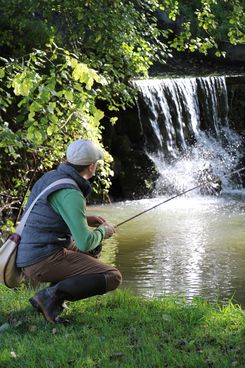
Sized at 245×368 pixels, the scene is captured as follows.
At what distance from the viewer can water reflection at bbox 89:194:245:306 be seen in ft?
24.4

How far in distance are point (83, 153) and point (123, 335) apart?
1249 mm

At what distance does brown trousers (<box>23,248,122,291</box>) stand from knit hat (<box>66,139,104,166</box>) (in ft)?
2.12

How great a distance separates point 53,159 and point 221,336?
489 cm

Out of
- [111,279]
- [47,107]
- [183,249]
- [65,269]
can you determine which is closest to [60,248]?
[65,269]

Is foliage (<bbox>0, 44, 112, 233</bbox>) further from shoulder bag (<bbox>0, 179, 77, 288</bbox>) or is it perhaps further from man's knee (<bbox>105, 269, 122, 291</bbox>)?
man's knee (<bbox>105, 269, 122, 291</bbox>)

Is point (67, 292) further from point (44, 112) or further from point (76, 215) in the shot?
point (44, 112)

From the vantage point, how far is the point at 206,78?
1794 cm

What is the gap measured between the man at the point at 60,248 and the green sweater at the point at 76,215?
0.01 m

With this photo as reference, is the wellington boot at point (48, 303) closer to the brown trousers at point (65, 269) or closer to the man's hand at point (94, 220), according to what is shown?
the brown trousers at point (65, 269)

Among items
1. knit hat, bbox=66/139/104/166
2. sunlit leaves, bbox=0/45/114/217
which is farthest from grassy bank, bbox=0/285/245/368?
sunlit leaves, bbox=0/45/114/217

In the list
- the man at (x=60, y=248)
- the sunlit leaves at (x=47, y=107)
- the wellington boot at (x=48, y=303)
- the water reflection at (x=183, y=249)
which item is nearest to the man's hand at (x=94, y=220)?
the man at (x=60, y=248)

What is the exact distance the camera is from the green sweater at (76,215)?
425 centimetres

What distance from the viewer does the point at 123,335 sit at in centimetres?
436

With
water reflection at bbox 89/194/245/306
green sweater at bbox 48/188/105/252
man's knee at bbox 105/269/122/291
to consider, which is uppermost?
green sweater at bbox 48/188/105/252
